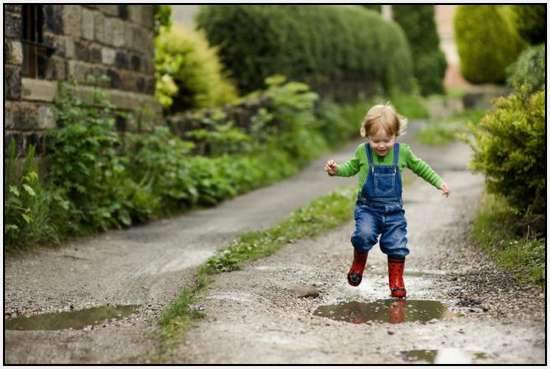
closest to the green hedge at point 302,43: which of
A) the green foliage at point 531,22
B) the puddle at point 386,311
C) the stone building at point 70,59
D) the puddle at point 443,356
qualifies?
the green foliage at point 531,22

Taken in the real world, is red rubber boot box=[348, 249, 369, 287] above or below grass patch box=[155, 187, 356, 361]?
above

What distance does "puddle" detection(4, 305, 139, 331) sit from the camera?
16.3ft

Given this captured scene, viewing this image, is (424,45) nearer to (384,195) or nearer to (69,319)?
(384,195)

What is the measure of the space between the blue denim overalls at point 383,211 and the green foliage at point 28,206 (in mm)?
2903

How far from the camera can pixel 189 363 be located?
3.97 m

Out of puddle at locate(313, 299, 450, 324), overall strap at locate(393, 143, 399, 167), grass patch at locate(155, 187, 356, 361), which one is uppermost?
overall strap at locate(393, 143, 399, 167)

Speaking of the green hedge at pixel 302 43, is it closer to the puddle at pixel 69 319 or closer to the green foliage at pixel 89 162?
the green foliage at pixel 89 162

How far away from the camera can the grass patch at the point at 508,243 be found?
5754mm

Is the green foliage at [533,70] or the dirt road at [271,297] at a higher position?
the green foliage at [533,70]

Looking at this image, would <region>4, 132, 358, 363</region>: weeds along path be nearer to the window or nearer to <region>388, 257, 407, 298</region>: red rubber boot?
<region>388, 257, 407, 298</region>: red rubber boot

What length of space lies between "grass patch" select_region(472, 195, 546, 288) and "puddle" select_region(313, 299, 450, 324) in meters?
0.76

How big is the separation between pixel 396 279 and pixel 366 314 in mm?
536

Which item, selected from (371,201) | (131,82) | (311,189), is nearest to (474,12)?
(311,189)

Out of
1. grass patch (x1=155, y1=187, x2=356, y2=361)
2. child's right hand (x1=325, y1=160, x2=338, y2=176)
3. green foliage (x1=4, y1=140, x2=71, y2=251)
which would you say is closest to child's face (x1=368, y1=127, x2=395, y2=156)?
child's right hand (x1=325, y1=160, x2=338, y2=176)
